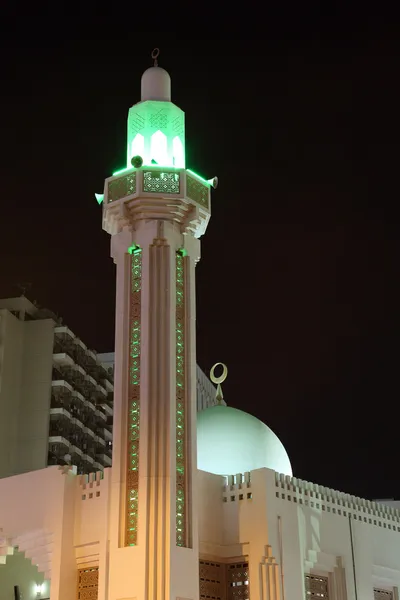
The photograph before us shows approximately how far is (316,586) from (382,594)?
244 centimetres

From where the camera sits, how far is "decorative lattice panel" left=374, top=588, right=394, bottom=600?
21516 millimetres

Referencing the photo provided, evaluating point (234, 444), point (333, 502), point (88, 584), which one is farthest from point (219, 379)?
point (88, 584)

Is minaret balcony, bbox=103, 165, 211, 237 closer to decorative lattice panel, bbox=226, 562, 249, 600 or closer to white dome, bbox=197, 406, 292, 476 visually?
white dome, bbox=197, 406, 292, 476

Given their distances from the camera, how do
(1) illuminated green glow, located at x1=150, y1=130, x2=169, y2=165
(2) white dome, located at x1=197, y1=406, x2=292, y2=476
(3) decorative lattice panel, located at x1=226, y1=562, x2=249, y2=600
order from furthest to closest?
(2) white dome, located at x1=197, y1=406, x2=292, y2=476 → (1) illuminated green glow, located at x1=150, y1=130, x2=169, y2=165 → (3) decorative lattice panel, located at x1=226, y1=562, x2=249, y2=600

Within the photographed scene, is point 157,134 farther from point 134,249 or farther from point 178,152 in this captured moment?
point 134,249

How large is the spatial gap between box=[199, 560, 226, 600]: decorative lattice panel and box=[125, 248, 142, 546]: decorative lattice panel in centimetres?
217

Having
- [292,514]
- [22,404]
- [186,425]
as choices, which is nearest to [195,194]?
[186,425]

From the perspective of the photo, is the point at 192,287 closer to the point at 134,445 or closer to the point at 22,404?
the point at 134,445

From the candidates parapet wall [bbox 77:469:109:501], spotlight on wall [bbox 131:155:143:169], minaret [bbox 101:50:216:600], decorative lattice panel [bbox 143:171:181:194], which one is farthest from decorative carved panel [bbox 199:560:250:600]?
spotlight on wall [bbox 131:155:143:169]

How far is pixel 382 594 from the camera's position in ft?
71.1

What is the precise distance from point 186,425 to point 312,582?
470 centimetres

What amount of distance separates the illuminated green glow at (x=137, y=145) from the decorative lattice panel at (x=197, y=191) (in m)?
1.36

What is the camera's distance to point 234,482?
1991cm

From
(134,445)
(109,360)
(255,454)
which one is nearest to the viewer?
(134,445)
